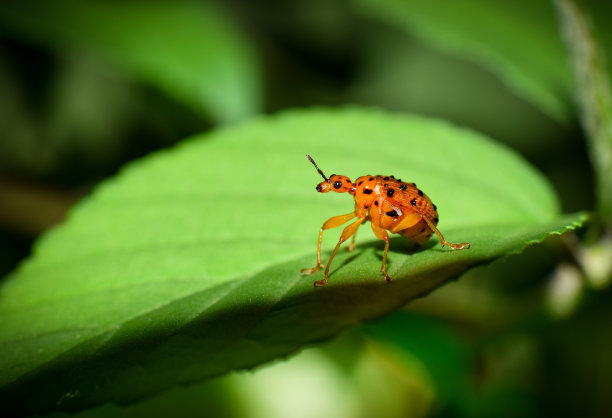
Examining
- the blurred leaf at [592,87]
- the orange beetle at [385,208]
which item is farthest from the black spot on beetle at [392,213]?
the blurred leaf at [592,87]

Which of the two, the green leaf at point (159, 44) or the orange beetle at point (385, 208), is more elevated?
the green leaf at point (159, 44)

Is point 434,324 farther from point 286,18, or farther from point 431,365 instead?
point 286,18

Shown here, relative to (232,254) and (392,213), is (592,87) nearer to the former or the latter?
(392,213)

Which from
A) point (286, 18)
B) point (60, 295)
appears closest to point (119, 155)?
point (286, 18)

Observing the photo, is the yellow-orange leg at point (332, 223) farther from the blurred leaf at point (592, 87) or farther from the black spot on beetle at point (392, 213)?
the blurred leaf at point (592, 87)

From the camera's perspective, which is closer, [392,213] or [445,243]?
[445,243]

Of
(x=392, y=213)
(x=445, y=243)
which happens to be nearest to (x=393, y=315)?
(x=392, y=213)

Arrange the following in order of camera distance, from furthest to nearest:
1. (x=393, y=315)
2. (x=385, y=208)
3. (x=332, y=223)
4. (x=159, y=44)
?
(x=159, y=44), (x=393, y=315), (x=385, y=208), (x=332, y=223)
